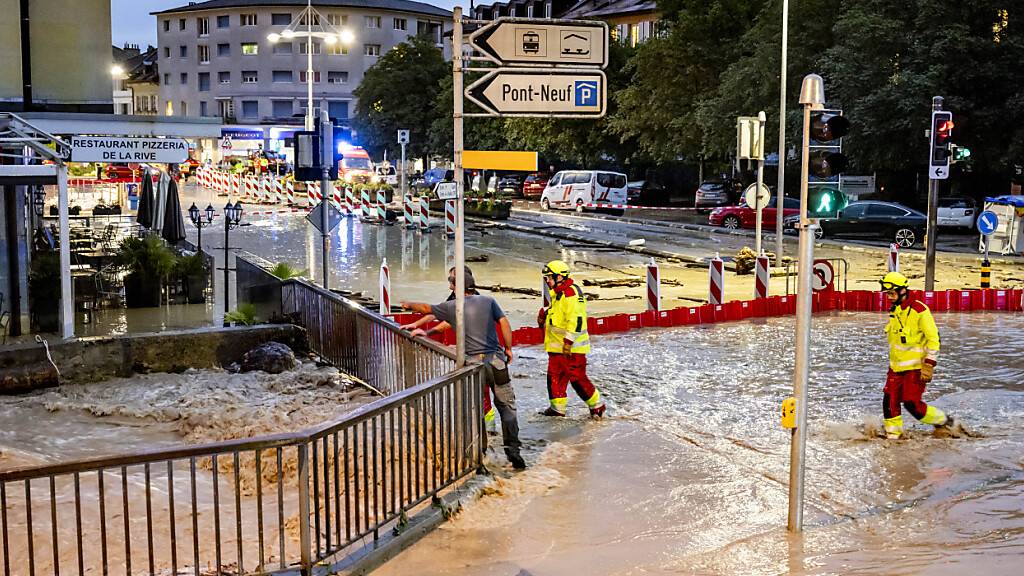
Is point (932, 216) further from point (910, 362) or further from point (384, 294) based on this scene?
point (910, 362)

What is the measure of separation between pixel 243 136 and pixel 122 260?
31.0 metres

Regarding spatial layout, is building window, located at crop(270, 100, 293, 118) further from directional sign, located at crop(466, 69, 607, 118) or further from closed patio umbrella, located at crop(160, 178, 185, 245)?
directional sign, located at crop(466, 69, 607, 118)

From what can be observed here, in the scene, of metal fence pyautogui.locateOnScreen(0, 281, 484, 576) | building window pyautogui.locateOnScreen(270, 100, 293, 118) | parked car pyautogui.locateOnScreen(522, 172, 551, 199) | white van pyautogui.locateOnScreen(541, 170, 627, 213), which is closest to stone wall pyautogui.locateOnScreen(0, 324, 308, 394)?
metal fence pyautogui.locateOnScreen(0, 281, 484, 576)

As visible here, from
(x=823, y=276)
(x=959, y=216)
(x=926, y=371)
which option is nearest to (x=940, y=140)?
(x=823, y=276)

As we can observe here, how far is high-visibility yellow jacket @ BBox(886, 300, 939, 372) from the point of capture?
1028 cm

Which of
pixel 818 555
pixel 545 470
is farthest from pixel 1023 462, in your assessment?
pixel 545 470

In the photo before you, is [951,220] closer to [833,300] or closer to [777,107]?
[777,107]

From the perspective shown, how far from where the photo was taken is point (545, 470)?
9.35 meters

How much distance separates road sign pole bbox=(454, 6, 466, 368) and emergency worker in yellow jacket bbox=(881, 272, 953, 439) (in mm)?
4081

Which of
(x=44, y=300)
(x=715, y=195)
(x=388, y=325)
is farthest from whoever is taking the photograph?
(x=715, y=195)

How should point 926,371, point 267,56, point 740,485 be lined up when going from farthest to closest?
1. point 267,56
2. point 926,371
3. point 740,485

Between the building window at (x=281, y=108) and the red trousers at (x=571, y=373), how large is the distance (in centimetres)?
9488

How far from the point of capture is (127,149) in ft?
51.3

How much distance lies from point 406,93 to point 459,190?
224 feet
